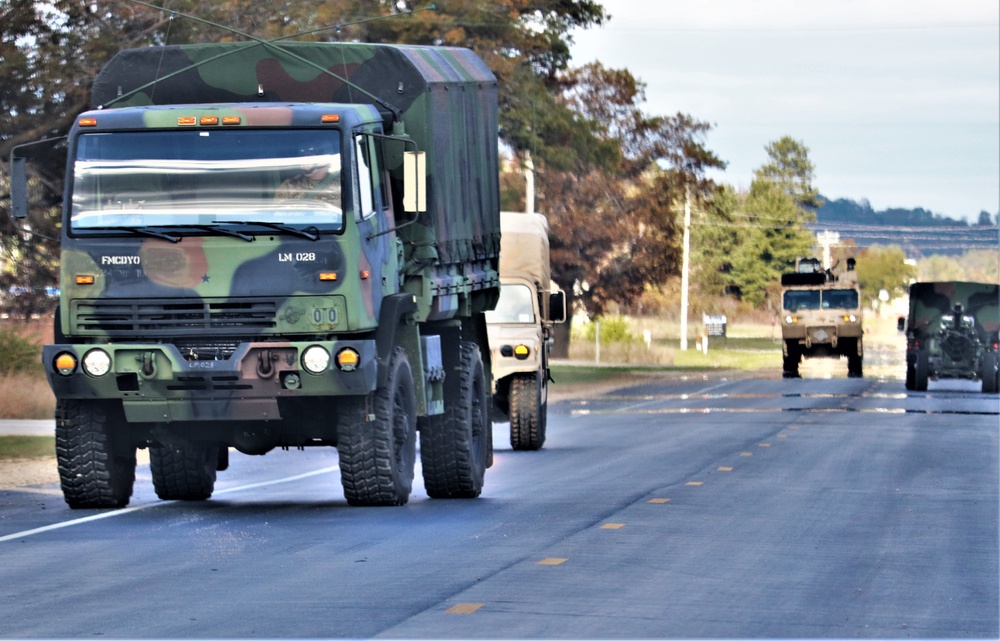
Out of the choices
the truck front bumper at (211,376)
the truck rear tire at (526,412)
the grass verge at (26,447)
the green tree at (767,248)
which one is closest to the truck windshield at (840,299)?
the truck rear tire at (526,412)

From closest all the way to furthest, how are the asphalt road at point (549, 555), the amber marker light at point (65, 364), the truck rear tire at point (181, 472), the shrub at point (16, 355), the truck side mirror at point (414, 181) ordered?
the asphalt road at point (549, 555), the amber marker light at point (65, 364), the truck side mirror at point (414, 181), the truck rear tire at point (181, 472), the shrub at point (16, 355)

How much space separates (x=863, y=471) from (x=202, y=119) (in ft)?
28.3

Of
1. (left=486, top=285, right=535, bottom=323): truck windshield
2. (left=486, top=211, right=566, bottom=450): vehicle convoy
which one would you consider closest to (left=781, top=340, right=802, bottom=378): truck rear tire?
(left=486, top=211, right=566, bottom=450): vehicle convoy

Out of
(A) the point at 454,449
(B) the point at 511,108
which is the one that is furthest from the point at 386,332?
(B) the point at 511,108

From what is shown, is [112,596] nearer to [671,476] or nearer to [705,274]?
[671,476]

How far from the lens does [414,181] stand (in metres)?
14.5

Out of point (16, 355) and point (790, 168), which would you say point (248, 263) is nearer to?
point (16, 355)

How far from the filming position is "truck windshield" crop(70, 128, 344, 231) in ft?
46.8

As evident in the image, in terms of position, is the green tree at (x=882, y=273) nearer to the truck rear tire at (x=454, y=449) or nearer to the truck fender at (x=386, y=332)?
the truck rear tire at (x=454, y=449)

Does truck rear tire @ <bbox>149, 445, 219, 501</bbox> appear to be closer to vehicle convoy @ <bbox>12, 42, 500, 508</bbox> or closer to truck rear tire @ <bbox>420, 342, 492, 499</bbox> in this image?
vehicle convoy @ <bbox>12, 42, 500, 508</bbox>

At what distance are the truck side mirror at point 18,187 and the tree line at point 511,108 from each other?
1.38ft

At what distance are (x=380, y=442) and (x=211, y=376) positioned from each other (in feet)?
4.73

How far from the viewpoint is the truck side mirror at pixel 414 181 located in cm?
1449

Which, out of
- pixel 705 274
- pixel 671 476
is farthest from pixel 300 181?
pixel 705 274
